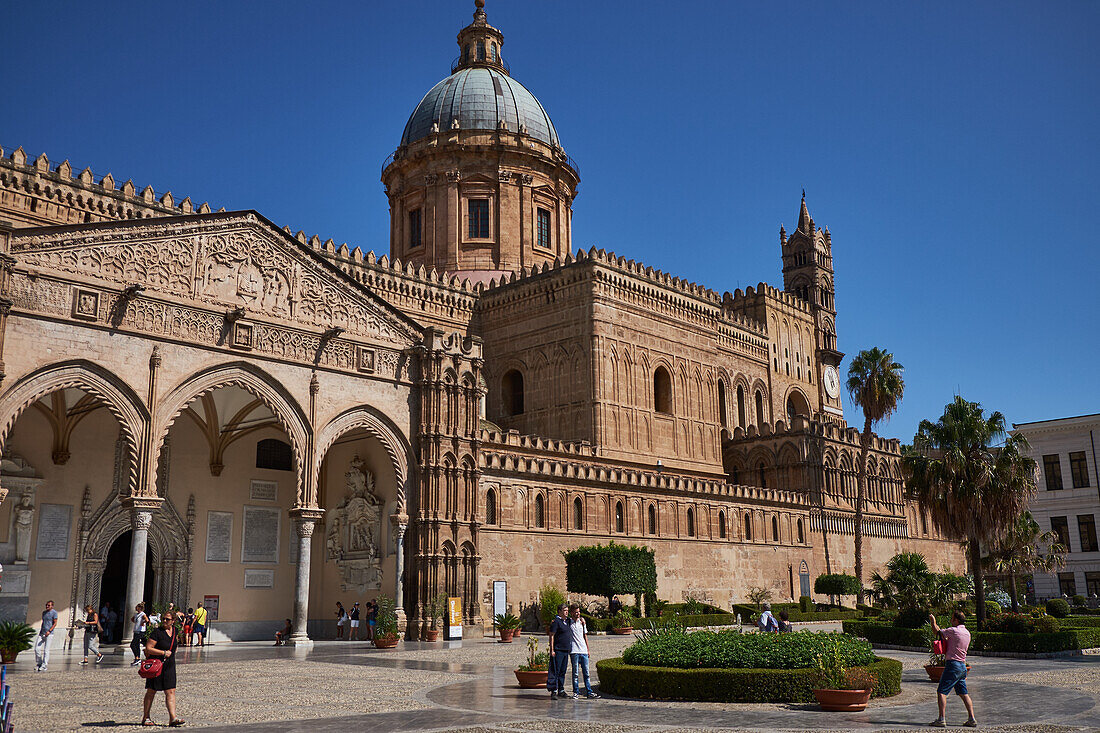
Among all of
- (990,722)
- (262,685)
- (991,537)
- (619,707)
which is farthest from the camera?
(991,537)

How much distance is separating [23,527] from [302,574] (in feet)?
25.1

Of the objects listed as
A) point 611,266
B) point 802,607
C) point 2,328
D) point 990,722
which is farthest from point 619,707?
point 611,266

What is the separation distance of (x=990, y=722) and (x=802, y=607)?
28.8 metres

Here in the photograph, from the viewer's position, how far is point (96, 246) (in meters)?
24.2

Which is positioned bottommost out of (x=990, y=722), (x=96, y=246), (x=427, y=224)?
(x=990, y=722)

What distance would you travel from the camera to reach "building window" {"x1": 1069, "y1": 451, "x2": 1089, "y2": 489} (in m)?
53.1

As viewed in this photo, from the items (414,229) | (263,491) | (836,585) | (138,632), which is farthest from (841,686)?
(414,229)

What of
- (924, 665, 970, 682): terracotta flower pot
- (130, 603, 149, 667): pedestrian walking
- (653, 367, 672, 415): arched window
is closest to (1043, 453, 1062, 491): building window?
(653, 367, 672, 415): arched window

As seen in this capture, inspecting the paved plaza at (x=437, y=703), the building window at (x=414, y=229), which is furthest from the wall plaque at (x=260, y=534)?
the building window at (x=414, y=229)

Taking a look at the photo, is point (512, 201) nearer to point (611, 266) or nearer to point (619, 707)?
point (611, 266)

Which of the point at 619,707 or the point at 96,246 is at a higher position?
the point at 96,246

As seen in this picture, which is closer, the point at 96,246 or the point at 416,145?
the point at 96,246

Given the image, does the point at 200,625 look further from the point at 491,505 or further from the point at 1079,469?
the point at 1079,469

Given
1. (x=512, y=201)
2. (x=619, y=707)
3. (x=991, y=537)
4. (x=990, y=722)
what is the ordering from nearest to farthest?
(x=990, y=722), (x=619, y=707), (x=991, y=537), (x=512, y=201)
